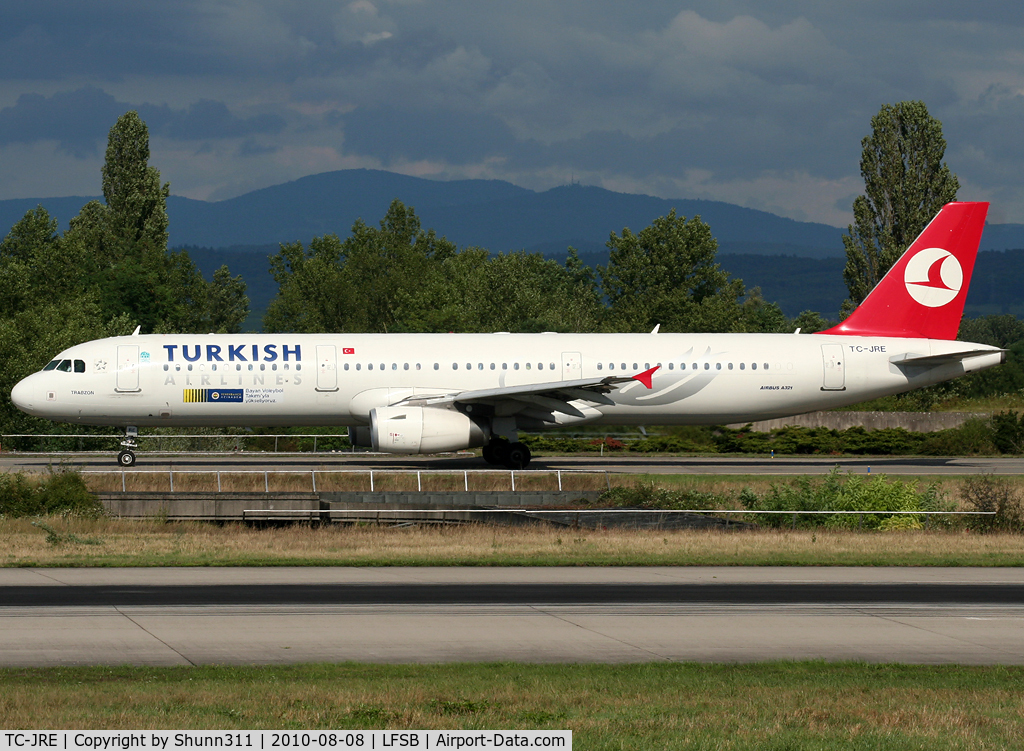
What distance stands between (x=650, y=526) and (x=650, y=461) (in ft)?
47.6

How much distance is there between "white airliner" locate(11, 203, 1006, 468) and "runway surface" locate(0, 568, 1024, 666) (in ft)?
47.9

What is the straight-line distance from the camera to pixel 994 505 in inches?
1180

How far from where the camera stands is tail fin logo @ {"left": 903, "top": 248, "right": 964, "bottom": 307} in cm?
4019

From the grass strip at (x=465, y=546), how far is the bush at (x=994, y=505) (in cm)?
118

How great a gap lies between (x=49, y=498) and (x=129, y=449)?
7996 mm

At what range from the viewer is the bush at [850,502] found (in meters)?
29.7

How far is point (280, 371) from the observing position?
119 ft

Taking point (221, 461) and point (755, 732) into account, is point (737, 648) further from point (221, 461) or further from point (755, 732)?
point (221, 461)

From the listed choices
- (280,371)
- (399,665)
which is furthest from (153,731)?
(280,371)

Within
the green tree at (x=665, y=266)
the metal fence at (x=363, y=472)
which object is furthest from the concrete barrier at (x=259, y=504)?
the green tree at (x=665, y=266)

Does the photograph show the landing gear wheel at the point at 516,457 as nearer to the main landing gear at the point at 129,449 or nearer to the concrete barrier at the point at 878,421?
the main landing gear at the point at 129,449

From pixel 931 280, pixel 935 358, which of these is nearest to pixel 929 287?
pixel 931 280

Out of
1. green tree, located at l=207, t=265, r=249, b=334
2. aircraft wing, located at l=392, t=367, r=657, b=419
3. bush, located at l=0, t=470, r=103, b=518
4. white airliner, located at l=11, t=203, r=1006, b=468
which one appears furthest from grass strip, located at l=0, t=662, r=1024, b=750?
green tree, located at l=207, t=265, r=249, b=334
